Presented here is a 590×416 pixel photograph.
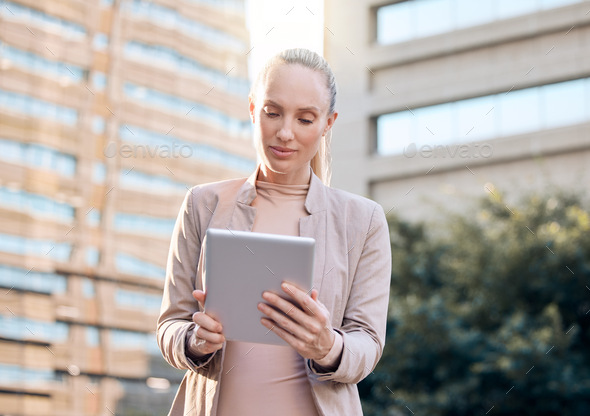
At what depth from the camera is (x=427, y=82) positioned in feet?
57.3

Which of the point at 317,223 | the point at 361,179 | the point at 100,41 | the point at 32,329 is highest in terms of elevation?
the point at 100,41

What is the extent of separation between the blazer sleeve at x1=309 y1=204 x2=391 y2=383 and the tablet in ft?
0.35

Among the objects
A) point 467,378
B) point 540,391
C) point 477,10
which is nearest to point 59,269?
point 467,378

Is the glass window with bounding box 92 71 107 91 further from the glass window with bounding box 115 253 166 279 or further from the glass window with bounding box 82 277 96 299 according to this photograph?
the glass window with bounding box 82 277 96 299

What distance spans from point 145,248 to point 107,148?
2.56 m

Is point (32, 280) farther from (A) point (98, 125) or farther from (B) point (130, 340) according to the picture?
(A) point (98, 125)

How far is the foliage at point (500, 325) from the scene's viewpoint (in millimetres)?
8359

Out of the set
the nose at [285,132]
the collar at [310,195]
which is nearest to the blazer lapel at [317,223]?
the collar at [310,195]

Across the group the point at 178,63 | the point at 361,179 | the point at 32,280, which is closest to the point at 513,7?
the point at 361,179

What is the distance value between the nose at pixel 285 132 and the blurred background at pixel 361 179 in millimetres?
7536

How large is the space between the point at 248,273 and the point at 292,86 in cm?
35

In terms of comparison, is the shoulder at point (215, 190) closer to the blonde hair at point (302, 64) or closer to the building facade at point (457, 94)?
the blonde hair at point (302, 64)

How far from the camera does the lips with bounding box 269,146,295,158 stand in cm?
135

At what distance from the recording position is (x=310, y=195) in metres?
1.40
